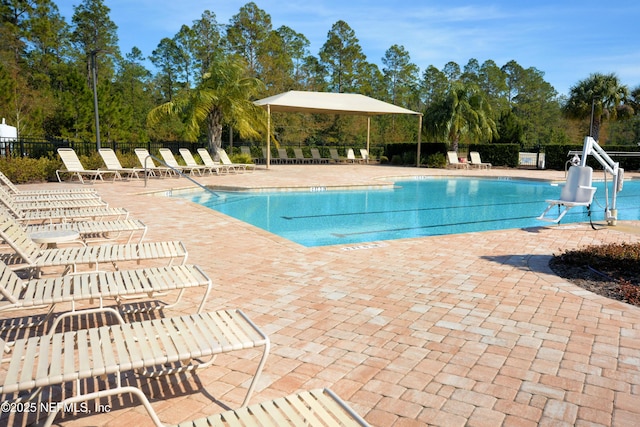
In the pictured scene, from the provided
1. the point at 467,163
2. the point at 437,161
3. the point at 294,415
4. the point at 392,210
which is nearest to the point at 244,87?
the point at 437,161

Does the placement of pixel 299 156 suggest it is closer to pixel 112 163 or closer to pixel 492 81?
pixel 112 163

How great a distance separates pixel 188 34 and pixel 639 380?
136ft

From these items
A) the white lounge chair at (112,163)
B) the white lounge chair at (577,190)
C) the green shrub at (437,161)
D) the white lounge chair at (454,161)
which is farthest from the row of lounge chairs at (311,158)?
the white lounge chair at (577,190)

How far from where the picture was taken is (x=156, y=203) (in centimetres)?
1014

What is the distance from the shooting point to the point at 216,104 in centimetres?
2008

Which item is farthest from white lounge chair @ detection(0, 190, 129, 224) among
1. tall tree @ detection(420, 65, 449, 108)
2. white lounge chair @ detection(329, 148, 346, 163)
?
tall tree @ detection(420, 65, 449, 108)

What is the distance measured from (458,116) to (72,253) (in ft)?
74.0

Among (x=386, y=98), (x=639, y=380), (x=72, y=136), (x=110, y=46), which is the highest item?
(x=110, y=46)

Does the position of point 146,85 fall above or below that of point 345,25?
below

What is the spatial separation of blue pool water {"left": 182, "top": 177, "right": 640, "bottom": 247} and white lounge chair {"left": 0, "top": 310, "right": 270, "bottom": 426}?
5583mm

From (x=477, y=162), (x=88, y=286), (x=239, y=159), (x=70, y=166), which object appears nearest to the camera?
(x=88, y=286)

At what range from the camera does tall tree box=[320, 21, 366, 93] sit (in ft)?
133

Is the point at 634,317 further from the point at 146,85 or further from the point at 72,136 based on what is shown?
the point at 146,85

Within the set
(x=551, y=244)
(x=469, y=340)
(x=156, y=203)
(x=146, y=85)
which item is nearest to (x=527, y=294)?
(x=469, y=340)
